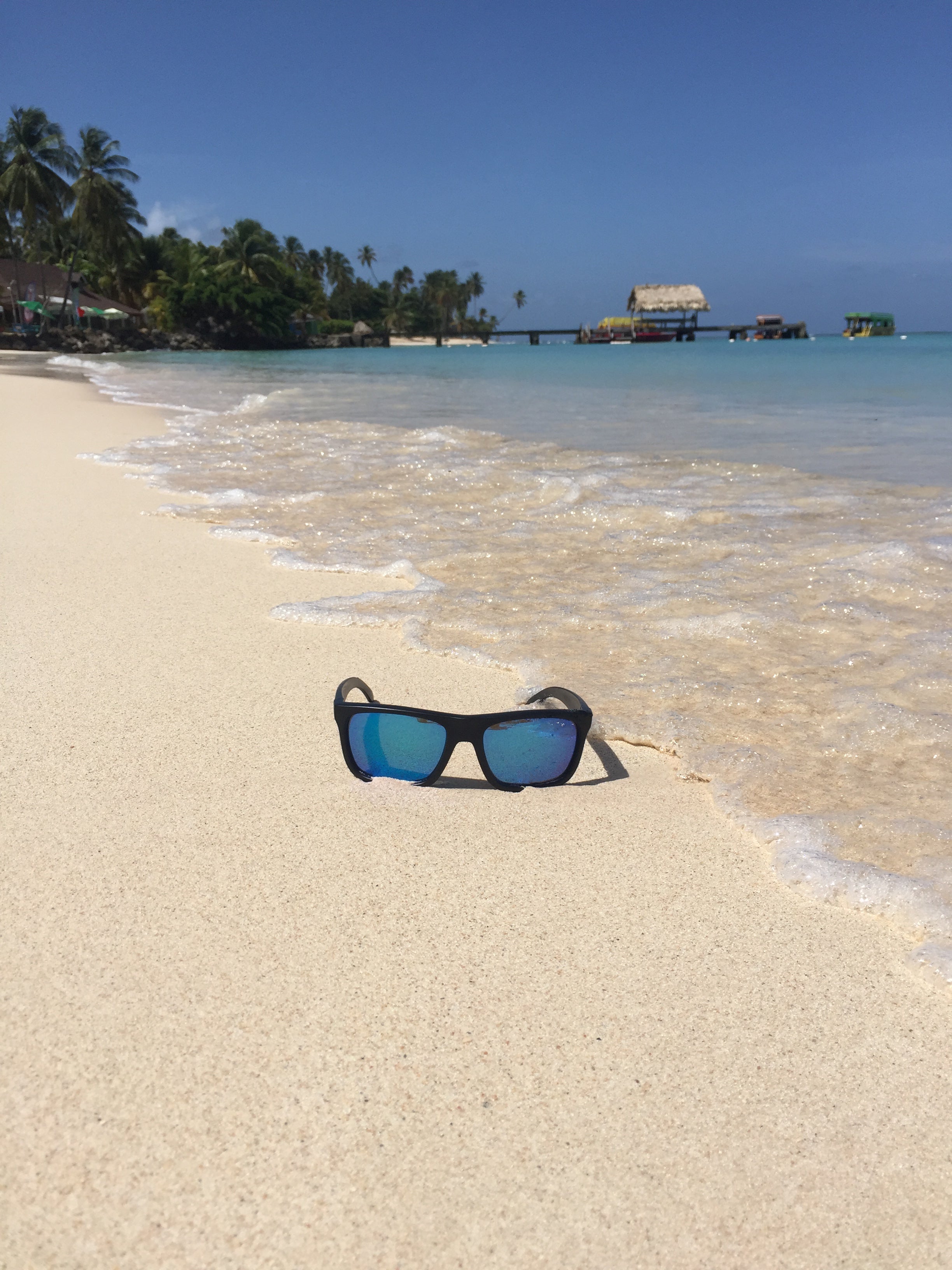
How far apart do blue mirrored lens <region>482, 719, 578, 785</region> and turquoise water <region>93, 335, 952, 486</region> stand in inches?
212

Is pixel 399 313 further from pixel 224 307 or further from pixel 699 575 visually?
pixel 699 575

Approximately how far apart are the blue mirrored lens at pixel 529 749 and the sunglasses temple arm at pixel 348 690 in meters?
0.30

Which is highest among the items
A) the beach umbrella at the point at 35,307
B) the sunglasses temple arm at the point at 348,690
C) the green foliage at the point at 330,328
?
the green foliage at the point at 330,328

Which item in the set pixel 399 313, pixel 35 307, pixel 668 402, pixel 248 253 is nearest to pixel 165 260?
pixel 248 253

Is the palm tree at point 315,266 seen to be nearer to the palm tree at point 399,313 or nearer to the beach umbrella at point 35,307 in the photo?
the palm tree at point 399,313

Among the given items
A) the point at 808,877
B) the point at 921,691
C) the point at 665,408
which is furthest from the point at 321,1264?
the point at 665,408

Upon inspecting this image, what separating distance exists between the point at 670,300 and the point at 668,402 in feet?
232

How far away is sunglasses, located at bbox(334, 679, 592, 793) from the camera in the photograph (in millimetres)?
1901

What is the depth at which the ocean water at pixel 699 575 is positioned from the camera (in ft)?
6.64

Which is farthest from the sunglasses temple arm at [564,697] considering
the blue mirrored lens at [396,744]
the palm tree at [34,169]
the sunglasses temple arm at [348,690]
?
the palm tree at [34,169]

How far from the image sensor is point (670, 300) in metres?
78.1

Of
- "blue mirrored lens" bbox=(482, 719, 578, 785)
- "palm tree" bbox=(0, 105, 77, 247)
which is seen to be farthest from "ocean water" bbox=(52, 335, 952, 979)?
"palm tree" bbox=(0, 105, 77, 247)

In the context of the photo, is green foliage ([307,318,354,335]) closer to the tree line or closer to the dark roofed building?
the tree line

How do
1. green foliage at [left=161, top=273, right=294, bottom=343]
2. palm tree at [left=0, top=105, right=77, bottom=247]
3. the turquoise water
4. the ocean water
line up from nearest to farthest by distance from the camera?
the ocean water < the turquoise water < palm tree at [left=0, top=105, right=77, bottom=247] < green foliage at [left=161, top=273, right=294, bottom=343]
